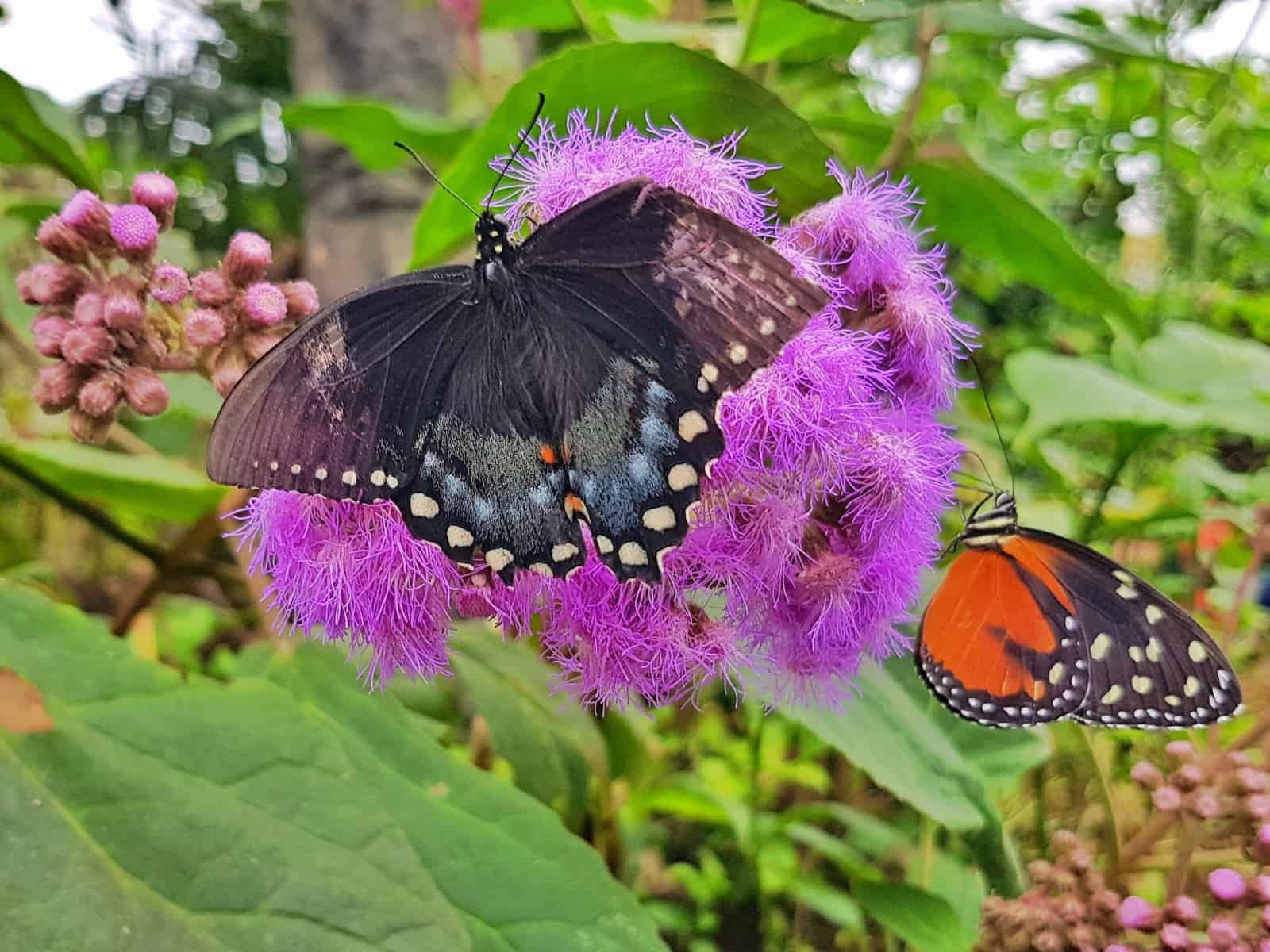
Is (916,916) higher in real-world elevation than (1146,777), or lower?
lower

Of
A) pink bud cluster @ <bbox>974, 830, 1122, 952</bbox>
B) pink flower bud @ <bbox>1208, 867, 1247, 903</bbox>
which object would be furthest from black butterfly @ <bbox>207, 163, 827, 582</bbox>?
pink flower bud @ <bbox>1208, 867, 1247, 903</bbox>

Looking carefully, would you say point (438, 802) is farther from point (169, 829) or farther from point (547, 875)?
point (169, 829)

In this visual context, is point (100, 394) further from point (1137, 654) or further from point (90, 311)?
point (1137, 654)

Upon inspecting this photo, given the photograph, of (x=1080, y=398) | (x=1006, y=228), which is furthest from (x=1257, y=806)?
(x=1006, y=228)

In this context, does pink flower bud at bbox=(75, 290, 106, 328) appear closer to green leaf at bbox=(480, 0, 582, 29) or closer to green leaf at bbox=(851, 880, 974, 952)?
green leaf at bbox=(480, 0, 582, 29)

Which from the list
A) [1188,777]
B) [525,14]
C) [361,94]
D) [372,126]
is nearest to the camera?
[1188,777]

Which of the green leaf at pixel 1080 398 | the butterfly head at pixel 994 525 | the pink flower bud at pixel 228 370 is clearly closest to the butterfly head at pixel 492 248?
the pink flower bud at pixel 228 370

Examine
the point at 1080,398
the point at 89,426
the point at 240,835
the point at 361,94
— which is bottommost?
the point at 240,835

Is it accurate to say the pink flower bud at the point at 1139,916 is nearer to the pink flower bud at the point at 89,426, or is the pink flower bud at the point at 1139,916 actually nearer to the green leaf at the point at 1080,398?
the green leaf at the point at 1080,398

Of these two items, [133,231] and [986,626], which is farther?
[986,626]
